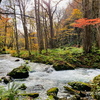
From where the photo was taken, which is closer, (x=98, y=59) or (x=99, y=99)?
(x=99, y=99)

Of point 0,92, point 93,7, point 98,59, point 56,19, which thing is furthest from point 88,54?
point 56,19

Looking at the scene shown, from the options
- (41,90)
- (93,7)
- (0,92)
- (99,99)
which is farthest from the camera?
(93,7)

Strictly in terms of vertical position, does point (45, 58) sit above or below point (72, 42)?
below

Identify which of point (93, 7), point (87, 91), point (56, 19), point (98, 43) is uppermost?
point (56, 19)

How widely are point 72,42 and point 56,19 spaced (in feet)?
23.1

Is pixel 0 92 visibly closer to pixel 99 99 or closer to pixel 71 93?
pixel 71 93

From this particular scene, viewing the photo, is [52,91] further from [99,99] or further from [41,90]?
[99,99]

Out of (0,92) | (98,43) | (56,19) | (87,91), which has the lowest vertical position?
(87,91)

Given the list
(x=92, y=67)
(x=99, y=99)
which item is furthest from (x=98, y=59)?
(x=99, y=99)

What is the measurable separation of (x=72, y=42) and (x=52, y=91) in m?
25.6

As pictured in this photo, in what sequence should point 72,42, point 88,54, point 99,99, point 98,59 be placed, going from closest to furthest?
point 99,99 → point 98,59 → point 88,54 → point 72,42

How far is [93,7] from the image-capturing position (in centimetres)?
1440

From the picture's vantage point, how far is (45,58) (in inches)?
512

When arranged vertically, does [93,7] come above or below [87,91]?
above
